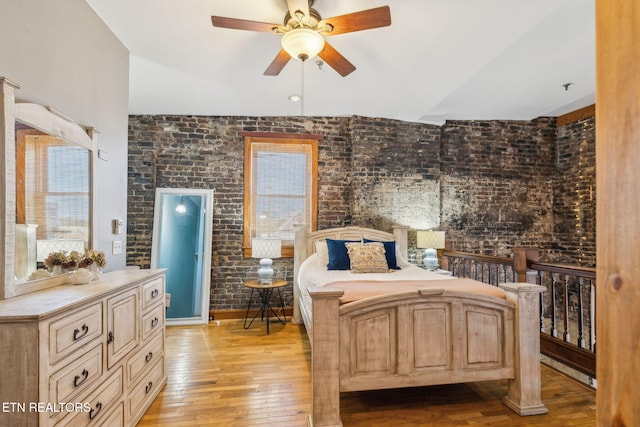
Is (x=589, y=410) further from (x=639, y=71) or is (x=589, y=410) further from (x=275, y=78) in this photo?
(x=275, y=78)

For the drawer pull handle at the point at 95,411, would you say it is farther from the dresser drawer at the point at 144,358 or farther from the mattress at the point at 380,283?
the mattress at the point at 380,283

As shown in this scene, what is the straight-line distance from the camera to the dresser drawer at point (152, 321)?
2320mm

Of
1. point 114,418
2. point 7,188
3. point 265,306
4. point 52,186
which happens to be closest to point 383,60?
point 52,186

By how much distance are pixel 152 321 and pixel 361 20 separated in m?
2.69

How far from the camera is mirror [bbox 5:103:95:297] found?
67.1 inches

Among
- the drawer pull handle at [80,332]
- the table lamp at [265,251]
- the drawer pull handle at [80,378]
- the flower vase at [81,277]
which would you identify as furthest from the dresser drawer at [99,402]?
the table lamp at [265,251]

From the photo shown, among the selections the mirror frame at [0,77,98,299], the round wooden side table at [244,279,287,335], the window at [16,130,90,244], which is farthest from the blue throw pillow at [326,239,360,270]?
the mirror frame at [0,77,98,299]

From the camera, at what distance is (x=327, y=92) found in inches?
153

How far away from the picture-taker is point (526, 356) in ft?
7.46

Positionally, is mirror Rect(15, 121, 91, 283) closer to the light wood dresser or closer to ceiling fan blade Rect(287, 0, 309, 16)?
the light wood dresser

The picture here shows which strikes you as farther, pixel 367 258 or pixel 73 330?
pixel 367 258

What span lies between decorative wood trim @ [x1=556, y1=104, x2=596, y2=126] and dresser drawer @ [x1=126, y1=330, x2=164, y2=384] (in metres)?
6.27

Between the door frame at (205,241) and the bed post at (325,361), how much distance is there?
9.10 feet

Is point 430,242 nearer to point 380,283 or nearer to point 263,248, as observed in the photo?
point 380,283
